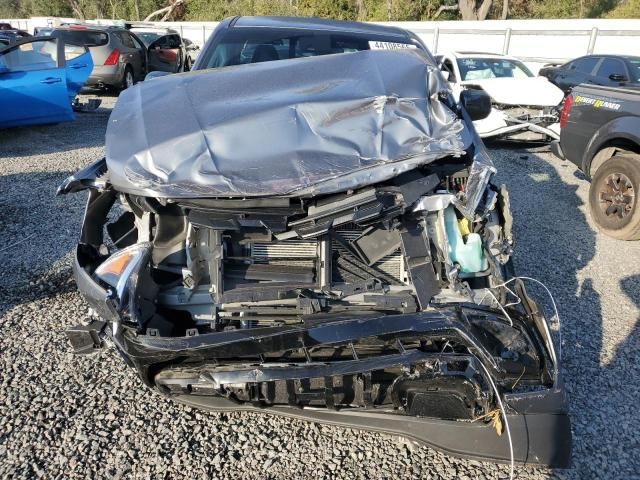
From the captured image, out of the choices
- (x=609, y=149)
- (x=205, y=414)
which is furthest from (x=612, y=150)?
(x=205, y=414)

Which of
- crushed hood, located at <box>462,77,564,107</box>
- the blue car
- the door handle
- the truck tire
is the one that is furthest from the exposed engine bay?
crushed hood, located at <box>462,77,564,107</box>

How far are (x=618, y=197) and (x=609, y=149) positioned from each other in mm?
557

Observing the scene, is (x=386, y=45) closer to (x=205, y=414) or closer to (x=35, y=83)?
(x=205, y=414)

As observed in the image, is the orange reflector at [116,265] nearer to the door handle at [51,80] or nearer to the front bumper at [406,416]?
the front bumper at [406,416]

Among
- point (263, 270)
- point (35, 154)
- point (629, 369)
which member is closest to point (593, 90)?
point (629, 369)

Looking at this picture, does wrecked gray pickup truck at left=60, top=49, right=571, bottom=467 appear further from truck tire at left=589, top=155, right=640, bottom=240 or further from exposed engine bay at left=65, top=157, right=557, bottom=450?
truck tire at left=589, top=155, right=640, bottom=240

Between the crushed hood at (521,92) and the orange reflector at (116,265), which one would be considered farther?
the crushed hood at (521,92)

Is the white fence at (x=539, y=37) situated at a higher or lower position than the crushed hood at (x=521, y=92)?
lower

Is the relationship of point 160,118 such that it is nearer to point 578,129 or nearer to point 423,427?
point 423,427

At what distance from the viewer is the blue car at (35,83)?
7.00m

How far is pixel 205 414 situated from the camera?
2.59m

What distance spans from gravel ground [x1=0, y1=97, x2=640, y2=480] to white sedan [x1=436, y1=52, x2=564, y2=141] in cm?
390

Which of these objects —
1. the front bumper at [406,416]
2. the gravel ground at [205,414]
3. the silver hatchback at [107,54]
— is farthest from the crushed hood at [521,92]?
the silver hatchback at [107,54]

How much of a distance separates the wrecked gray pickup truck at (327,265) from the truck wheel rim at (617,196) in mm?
2966
